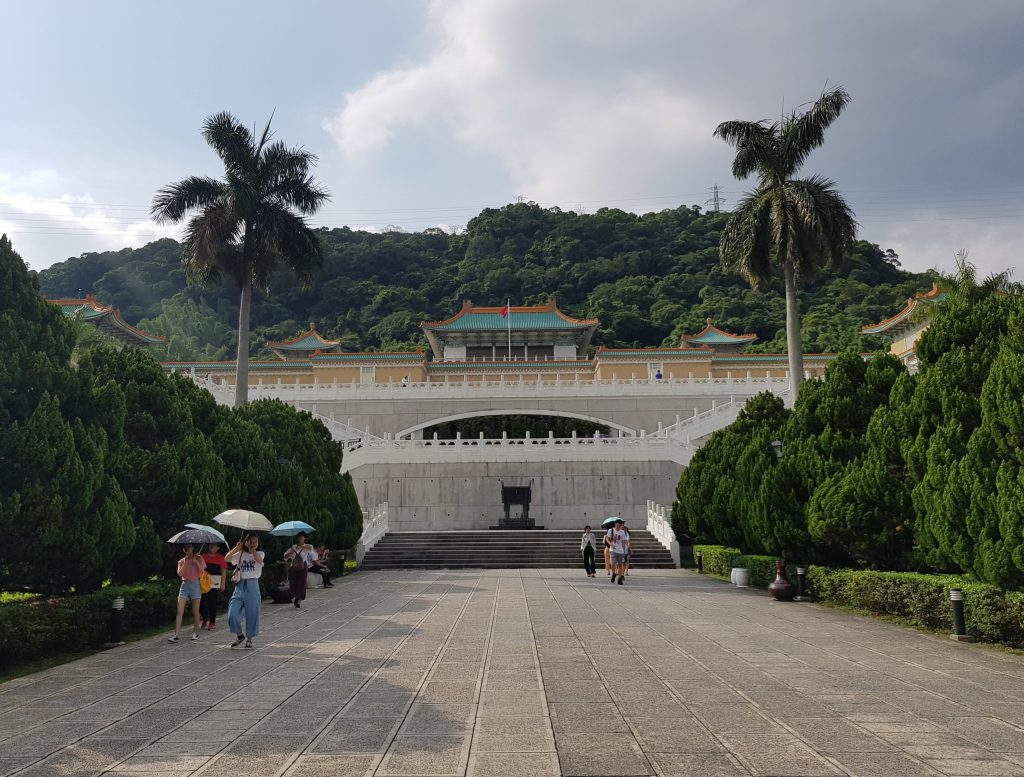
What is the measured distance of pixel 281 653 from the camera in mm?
8586

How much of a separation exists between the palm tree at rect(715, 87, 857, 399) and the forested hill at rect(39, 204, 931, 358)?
112ft

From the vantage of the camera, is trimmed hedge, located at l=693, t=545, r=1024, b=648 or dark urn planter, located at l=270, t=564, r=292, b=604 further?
dark urn planter, located at l=270, t=564, r=292, b=604

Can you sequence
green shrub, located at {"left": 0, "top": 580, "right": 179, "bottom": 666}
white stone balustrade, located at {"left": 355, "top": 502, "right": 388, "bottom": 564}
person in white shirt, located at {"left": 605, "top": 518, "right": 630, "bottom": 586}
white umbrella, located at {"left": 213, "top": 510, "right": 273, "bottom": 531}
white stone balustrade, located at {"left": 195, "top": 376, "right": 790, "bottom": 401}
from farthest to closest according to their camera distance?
white stone balustrade, located at {"left": 195, "top": 376, "right": 790, "bottom": 401}
white stone balustrade, located at {"left": 355, "top": 502, "right": 388, "bottom": 564}
person in white shirt, located at {"left": 605, "top": 518, "right": 630, "bottom": 586}
white umbrella, located at {"left": 213, "top": 510, "right": 273, "bottom": 531}
green shrub, located at {"left": 0, "top": 580, "right": 179, "bottom": 666}

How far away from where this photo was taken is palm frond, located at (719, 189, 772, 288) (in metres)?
24.4

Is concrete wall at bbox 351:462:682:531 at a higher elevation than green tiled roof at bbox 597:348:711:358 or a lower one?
lower

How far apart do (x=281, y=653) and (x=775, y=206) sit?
20.3 m

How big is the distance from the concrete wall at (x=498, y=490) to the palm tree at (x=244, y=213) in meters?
7.33

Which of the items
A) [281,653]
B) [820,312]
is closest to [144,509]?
[281,653]

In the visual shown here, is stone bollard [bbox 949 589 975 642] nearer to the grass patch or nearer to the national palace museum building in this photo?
the grass patch

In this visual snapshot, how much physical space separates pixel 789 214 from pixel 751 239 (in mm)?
1358

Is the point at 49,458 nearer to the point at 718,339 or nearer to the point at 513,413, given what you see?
the point at 513,413

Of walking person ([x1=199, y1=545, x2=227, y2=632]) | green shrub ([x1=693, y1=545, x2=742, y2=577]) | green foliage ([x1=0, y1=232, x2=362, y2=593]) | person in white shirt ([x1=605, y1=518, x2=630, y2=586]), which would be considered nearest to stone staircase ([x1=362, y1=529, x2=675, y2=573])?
green shrub ([x1=693, y1=545, x2=742, y2=577])

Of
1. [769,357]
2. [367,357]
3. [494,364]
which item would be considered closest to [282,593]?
[494,364]

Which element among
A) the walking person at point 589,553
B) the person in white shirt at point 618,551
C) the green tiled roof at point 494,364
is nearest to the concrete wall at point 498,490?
the walking person at point 589,553
